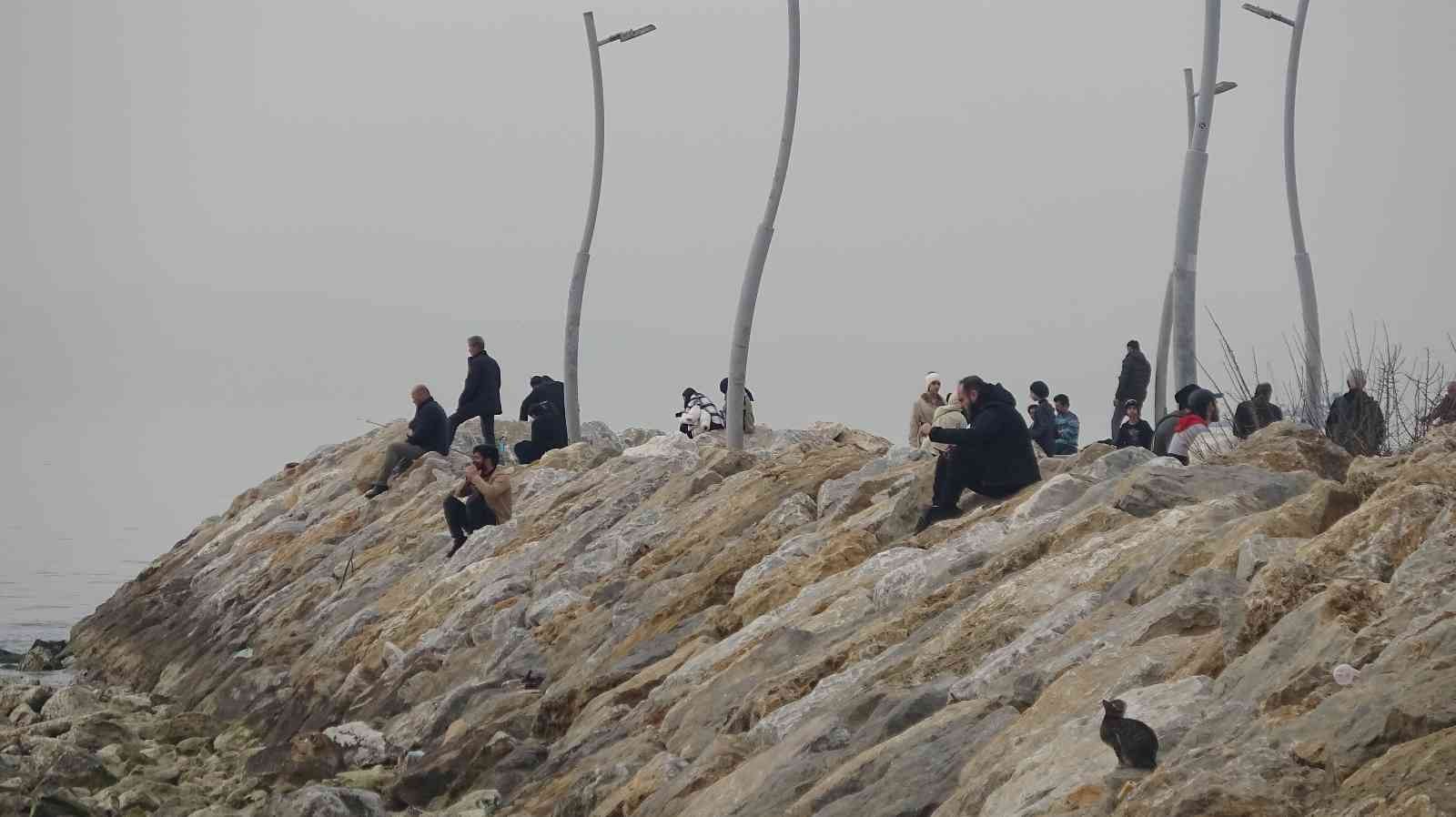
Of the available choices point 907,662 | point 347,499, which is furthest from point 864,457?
point 347,499

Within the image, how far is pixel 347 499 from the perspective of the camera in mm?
29172

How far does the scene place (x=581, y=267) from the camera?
94.7 ft

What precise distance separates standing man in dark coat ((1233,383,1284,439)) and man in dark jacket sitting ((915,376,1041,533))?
334 centimetres

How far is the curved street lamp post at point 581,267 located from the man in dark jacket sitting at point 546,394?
1.33 meters

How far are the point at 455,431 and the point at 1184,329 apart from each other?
15.7 meters

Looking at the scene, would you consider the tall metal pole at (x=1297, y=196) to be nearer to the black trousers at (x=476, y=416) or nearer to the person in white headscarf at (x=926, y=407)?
the person in white headscarf at (x=926, y=407)

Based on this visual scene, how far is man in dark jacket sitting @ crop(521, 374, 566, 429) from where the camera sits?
29.8 meters

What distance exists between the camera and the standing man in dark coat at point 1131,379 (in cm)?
2734

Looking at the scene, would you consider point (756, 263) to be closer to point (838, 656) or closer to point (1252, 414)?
point (1252, 414)

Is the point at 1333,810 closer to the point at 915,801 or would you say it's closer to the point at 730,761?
the point at 915,801

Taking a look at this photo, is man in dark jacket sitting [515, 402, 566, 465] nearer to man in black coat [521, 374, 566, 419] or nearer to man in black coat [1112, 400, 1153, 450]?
man in black coat [521, 374, 566, 419]

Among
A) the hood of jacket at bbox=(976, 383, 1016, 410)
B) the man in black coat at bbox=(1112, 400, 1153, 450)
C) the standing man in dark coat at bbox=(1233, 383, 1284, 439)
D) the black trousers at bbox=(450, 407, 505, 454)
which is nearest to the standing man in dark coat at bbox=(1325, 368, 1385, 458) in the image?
the standing man in dark coat at bbox=(1233, 383, 1284, 439)

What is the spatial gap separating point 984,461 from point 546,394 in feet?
52.2

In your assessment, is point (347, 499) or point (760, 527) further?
point (347, 499)
